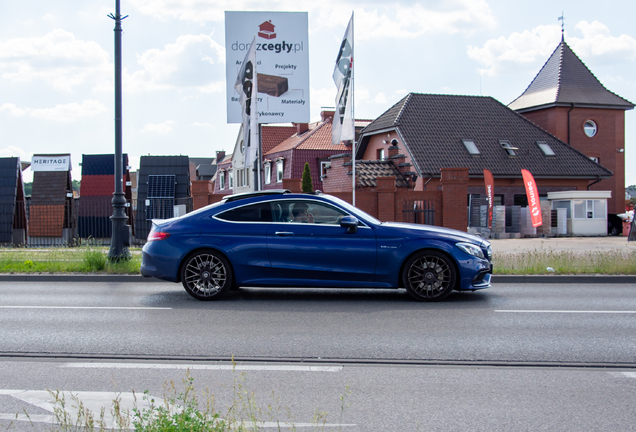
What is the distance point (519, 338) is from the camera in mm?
6645

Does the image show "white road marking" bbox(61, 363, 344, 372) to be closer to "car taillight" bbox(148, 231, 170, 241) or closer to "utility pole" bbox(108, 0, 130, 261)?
"car taillight" bbox(148, 231, 170, 241)

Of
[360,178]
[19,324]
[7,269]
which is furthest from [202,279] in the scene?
[360,178]

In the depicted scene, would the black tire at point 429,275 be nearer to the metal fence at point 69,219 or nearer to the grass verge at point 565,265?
the grass verge at point 565,265

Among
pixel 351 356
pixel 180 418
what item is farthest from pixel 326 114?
pixel 180 418

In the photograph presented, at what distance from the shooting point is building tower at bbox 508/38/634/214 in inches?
1649

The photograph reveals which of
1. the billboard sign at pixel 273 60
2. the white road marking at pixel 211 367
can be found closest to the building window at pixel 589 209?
the billboard sign at pixel 273 60

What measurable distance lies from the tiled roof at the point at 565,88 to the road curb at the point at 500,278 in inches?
1271

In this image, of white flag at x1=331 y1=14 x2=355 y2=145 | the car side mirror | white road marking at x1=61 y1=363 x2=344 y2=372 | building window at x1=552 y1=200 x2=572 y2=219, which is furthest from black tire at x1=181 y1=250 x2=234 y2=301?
building window at x1=552 y1=200 x2=572 y2=219

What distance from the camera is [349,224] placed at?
9.14 meters

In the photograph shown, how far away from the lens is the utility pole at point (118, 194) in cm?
1334

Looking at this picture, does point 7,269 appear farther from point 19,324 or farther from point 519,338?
point 519,338

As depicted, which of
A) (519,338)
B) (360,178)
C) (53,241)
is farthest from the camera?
(360,178)

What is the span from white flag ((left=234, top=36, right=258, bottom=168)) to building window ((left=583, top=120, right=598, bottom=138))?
3224cm

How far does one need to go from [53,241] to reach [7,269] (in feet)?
49.1
